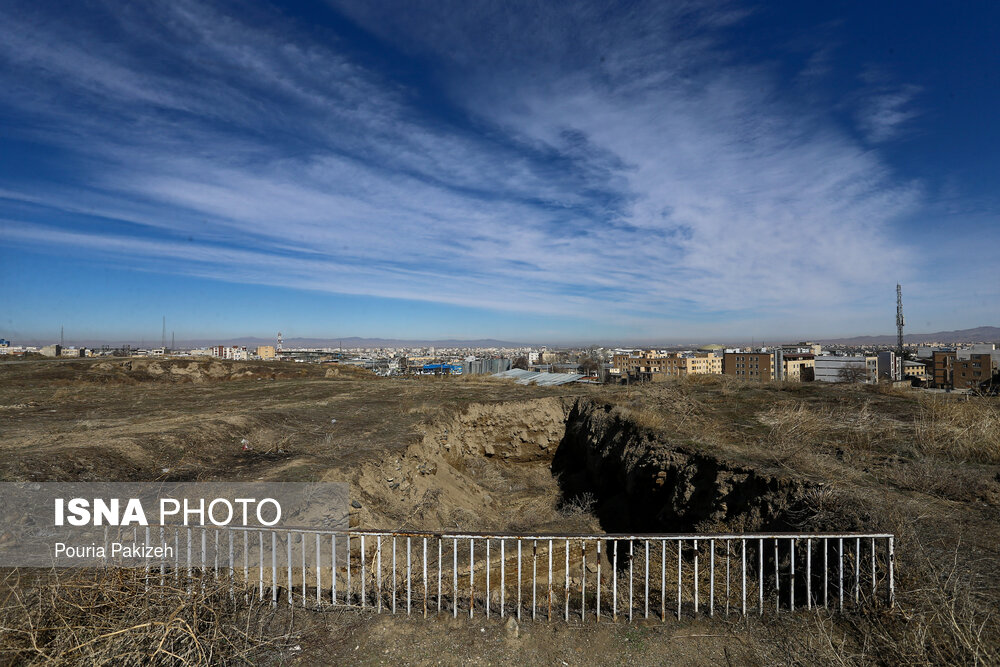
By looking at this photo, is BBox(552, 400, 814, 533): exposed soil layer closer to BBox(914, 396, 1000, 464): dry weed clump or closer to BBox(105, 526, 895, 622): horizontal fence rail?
BBox(105, 526, 895, 622): horizontal fence rail

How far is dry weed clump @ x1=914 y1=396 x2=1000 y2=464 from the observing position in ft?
25.3

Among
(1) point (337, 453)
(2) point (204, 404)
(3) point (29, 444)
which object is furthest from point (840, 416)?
(2) point (204, 404)

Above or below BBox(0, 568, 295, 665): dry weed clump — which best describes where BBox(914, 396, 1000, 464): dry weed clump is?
above

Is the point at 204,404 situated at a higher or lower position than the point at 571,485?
higher

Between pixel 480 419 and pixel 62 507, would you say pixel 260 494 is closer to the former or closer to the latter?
pixel 62 507

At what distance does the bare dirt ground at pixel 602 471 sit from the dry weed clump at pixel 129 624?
195mm

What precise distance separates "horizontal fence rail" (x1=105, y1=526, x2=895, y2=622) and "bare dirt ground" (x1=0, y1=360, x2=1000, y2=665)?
253mm

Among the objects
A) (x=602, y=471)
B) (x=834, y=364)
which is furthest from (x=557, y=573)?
(x=834, y=364)

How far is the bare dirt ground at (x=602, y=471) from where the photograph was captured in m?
3.69

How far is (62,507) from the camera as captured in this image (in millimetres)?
5980

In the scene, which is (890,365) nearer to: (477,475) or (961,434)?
(961,434)

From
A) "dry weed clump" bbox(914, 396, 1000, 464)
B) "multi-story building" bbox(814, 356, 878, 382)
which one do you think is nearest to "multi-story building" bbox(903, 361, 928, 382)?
"multi-story building" bbox(814, 356, 878, 382)

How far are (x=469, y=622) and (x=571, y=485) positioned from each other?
1099cm

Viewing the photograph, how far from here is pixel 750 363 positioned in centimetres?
6481
